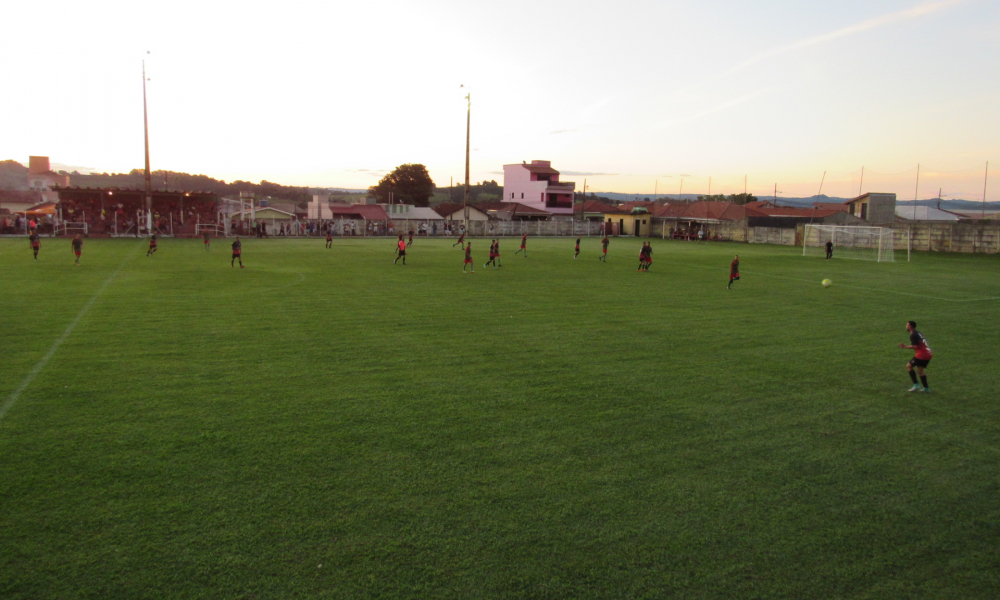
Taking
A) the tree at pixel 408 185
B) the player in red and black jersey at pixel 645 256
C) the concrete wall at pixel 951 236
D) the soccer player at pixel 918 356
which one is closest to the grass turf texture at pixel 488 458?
the soccer player at pixel 918 356

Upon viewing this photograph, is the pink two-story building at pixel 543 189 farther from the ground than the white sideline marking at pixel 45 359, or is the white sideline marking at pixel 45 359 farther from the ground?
the pink two-story building at pixel 543 189

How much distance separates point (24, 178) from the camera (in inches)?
4409

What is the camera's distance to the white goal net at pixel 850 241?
40.8 metres

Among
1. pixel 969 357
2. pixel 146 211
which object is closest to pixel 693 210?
pixel 146 211

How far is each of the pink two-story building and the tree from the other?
2102 centimetres

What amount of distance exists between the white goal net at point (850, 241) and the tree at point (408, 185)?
245ft

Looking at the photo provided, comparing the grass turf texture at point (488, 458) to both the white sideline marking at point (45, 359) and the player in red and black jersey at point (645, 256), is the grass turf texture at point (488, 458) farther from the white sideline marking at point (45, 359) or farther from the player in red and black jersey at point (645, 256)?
the player in red and black jersey at point (645, 256)

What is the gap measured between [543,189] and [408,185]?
29.6 meters

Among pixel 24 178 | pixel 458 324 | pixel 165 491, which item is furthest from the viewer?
pixel 24 178

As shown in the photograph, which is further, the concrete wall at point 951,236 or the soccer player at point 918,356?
the concrete wall at point 951,236

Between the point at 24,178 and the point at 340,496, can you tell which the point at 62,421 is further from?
the point at 24,178

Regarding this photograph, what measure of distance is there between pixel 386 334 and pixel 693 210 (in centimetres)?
6759

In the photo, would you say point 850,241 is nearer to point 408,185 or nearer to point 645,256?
point 645,256

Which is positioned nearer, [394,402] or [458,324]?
[394,402]
